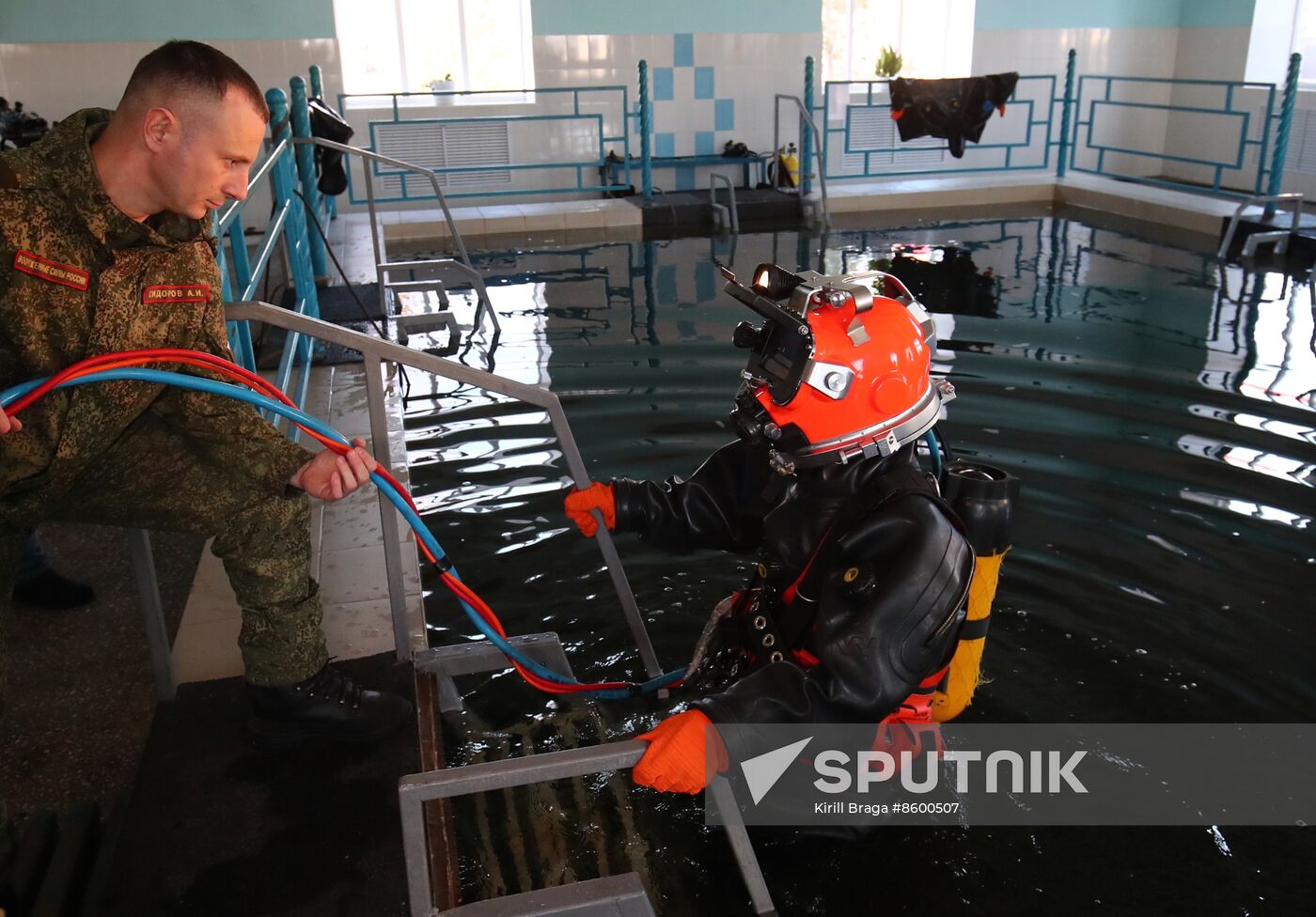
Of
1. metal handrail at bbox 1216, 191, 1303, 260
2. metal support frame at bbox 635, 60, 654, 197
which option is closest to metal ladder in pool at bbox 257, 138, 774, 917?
metal handrail at bbox 1216, 191, 1303, 260

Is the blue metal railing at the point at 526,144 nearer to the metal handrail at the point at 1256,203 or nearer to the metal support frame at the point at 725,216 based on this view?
the metal support frame at the point at 725,216

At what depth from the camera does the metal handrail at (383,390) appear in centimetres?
225

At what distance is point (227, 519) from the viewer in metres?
2.19

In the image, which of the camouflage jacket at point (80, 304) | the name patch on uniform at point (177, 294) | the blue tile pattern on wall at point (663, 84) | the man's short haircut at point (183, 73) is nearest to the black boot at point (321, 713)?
the camouflage jacket at point (80, 304)

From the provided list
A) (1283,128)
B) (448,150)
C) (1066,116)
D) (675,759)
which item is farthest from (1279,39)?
(675,759)

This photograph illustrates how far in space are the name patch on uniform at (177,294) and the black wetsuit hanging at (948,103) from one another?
33.5 feet

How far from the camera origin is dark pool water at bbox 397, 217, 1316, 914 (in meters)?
2.34

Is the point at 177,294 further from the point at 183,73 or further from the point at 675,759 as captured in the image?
the point at 675,759

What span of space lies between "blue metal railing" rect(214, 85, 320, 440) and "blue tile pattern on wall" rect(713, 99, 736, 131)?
6.78 meters

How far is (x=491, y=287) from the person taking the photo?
325 inches

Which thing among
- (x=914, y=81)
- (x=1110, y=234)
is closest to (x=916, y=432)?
(x=1110, y=234)

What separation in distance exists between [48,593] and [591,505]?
166cm

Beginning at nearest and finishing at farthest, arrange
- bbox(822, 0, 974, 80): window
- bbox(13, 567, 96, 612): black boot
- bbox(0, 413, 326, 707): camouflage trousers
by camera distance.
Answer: bbox(0, 413, 326, 707): camouflage trousers → bbox(13, 567, 96, 612): black boot → bbox(822, 0, 974, 80): window

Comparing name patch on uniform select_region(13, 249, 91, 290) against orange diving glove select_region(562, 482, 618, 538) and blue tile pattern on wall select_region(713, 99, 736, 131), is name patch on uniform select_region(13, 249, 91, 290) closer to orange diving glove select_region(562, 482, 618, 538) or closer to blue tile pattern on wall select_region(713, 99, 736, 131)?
orange diving glove select_region(562, 482, 618, 538)
